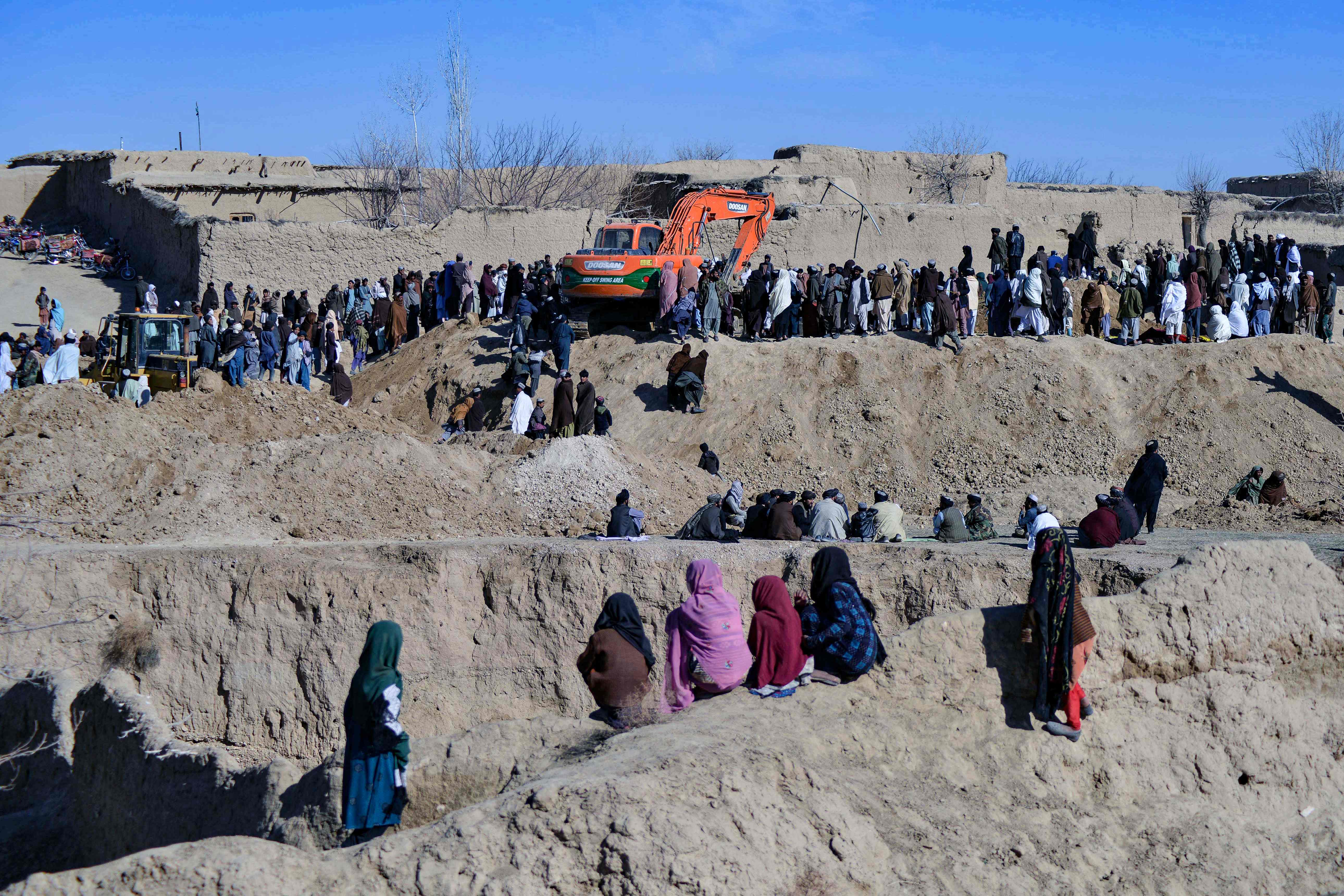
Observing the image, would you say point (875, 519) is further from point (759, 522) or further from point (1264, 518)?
point (1264, 518)

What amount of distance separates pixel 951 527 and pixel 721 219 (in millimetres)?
10763

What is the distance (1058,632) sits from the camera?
6.64 meters

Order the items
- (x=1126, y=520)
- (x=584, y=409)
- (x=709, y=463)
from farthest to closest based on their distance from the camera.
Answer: (x=584, y=409) < (x=709, y=463) < (x=1126, y=520)

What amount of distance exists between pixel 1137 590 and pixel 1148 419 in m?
11.7

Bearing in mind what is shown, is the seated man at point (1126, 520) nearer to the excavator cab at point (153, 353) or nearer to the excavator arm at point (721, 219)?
the excavator arm at point (721, 219)

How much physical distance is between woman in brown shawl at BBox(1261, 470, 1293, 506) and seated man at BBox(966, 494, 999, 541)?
4.35m

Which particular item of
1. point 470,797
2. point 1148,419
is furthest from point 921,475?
point 470,797

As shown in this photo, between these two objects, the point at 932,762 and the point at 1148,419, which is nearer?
the point at 932,762

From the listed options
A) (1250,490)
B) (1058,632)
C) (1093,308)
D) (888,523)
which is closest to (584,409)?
(888,523)

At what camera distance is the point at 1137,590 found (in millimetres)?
7359

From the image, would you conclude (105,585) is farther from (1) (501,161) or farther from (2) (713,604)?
(1) (501,161)

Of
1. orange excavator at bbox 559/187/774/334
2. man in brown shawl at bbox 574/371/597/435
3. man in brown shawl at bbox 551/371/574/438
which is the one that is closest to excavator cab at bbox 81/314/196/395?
man in brown shawl at bbox 551/371/574/438

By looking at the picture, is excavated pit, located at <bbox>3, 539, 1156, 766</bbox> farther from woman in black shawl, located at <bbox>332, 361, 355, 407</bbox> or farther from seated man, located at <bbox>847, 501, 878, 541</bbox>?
woman in black shawl, located at <bbox>332, 361, 355, 407</bbox>

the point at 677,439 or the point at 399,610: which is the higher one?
the point at 677,439
